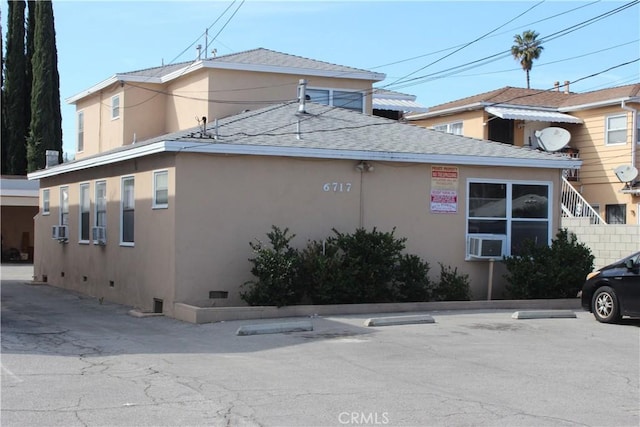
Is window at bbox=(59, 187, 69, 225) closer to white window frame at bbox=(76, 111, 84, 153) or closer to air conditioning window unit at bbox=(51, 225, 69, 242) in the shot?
air conditioning window unit at bbox=(51, 225, 69, 242)

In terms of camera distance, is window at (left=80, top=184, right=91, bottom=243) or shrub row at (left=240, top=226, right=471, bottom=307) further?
window at (left=80, top=184, right=91, bottom=243)

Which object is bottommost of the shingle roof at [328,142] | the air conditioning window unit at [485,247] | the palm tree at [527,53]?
the air conditioning window unit at [485,247]

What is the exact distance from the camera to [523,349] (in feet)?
38.0

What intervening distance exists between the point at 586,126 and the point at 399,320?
19497 millimetres

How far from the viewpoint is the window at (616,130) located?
95.2 ft

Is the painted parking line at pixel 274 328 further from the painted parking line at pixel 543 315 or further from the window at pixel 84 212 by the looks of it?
the window at pixel 84 212

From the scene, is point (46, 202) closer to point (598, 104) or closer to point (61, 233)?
point (61, 233)

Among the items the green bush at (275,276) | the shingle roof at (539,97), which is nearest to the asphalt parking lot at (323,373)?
the green bush at (275,276)

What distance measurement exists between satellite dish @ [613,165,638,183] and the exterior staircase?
1.94 metres

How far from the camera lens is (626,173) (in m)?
26.9

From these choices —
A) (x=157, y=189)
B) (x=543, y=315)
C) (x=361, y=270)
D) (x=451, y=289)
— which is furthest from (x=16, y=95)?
(x=543, y=315)

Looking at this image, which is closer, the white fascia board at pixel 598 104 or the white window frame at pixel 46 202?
the white window frame at pixel 46 202

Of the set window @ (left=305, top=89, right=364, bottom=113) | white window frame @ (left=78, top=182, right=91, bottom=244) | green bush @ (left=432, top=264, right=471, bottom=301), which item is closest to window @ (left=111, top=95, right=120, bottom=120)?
white window frame @ (left=78, top=182, right=91, bottom=244)

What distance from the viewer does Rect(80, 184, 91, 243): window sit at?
21.0 meters
